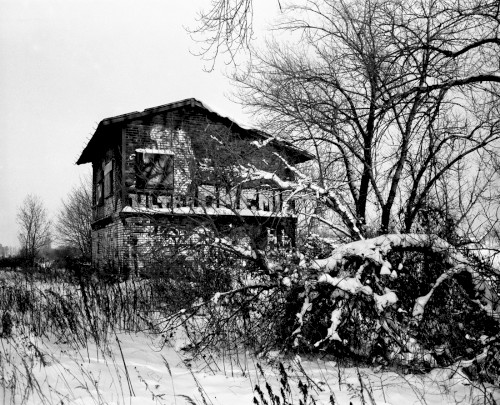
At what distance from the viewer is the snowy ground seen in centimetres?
398

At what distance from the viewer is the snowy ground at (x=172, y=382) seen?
398 cm

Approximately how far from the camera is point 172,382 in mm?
4484

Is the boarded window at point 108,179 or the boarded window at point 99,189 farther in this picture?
the boarded window at point 99,189

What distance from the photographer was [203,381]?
4723 mm

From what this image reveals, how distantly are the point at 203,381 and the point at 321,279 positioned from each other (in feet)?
5.55

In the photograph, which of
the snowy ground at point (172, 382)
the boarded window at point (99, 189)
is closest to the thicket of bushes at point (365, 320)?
the snowy ground at point (172, 382)

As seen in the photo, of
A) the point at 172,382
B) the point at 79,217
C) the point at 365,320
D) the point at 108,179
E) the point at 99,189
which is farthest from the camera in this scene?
the point at 79,217

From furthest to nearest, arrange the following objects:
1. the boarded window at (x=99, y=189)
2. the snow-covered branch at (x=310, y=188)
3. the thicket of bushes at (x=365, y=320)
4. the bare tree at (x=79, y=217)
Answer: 1. the bare tree at (x=79, y=217)
2. the boarded window at (x=99, y=189)
3. the snow-covered branch at (x=310, y=188)
4. the thicket of bushes at (x=365, y=320)

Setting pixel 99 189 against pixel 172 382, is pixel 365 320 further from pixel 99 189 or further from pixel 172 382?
pixel 99 189

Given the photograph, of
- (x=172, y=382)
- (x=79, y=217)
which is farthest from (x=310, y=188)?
(x=79, y=217)

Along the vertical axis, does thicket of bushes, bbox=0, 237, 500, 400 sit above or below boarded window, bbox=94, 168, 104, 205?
below

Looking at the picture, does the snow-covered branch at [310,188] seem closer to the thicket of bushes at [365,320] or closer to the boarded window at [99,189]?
the thicket of bushes at [365,320]

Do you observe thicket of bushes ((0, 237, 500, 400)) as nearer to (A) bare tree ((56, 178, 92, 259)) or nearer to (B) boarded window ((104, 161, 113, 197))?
(B) boarded window ((104, 161, 113, 197))

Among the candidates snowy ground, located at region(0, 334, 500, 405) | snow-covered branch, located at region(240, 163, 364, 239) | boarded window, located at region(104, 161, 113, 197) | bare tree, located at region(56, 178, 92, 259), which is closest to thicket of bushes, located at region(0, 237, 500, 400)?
snowy ground, located at region(0, 334, 500, 405)
